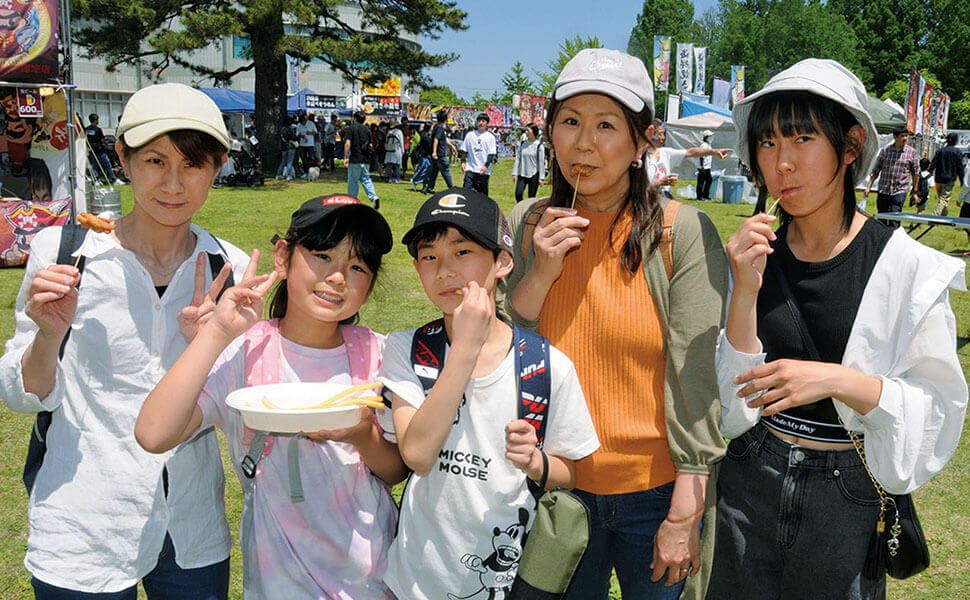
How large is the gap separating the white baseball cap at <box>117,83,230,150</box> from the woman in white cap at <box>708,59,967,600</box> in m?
1.53

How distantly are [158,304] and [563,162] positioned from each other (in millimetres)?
1252

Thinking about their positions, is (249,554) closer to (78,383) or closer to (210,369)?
(210,369)

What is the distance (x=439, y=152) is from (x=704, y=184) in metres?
8.28

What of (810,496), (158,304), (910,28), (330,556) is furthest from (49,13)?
(910,28)

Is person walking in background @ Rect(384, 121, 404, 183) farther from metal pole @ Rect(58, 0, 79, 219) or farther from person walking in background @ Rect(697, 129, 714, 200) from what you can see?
metal pole @ Rect(58, 0, 79, 219)

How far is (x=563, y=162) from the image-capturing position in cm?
203

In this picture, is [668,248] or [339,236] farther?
[339,236]

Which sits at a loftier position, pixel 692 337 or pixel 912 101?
pixel 912 101

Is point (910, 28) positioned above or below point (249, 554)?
above

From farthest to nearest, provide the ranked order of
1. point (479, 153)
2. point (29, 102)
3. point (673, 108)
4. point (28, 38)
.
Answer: point (673, 108) < point (479, 153) < point (29, 102) < point (28, 38)

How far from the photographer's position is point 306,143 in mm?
25969

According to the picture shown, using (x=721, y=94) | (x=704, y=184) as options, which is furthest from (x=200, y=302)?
(x=721, y=94)

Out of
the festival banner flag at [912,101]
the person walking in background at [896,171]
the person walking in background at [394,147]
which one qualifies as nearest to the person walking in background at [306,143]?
the person walking in background at [394,147]

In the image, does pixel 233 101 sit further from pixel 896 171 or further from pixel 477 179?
pixel 896 171
